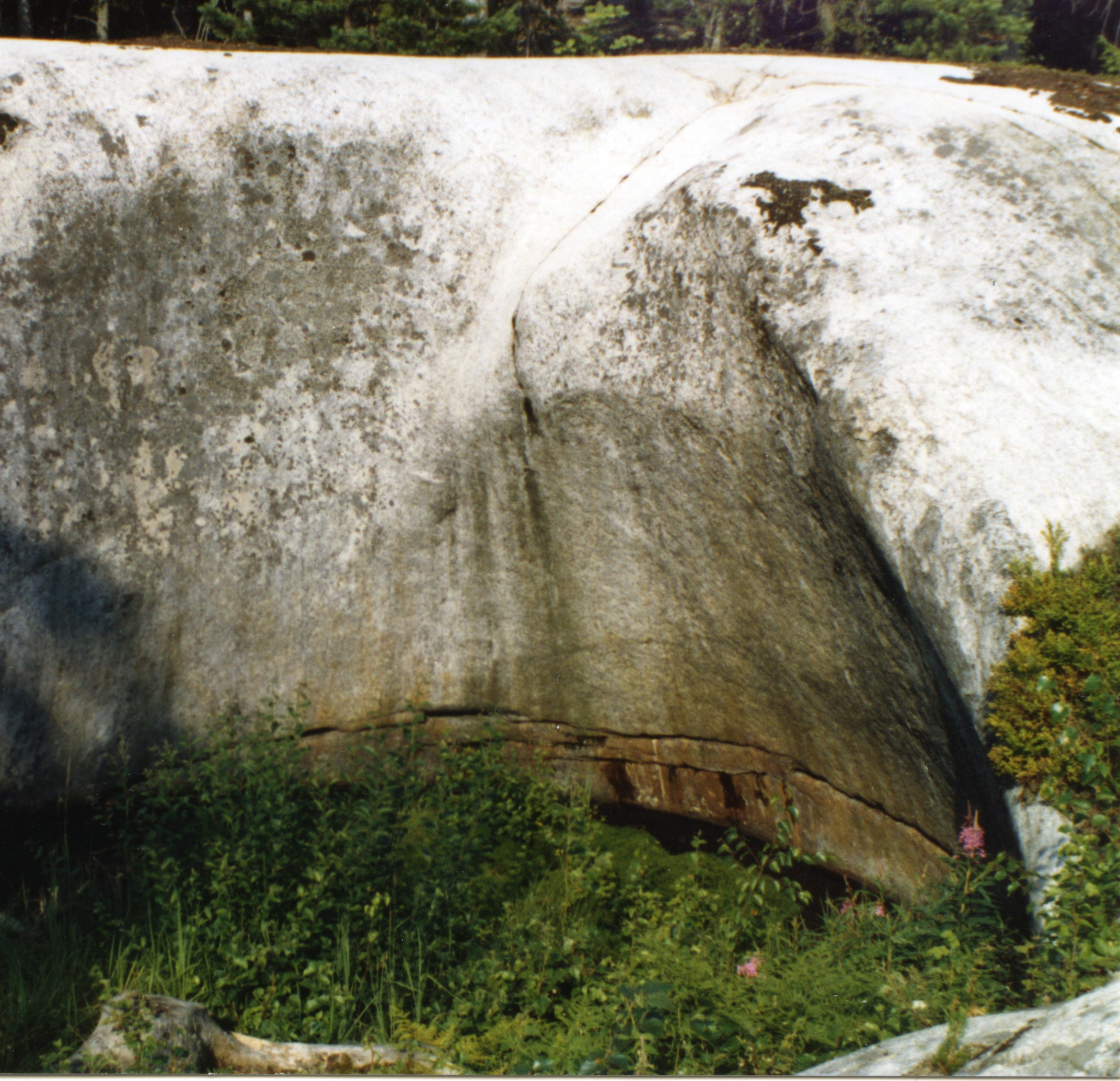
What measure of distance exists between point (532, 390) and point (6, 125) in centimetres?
317

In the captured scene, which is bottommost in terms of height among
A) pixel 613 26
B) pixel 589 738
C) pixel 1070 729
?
pixel 589 738

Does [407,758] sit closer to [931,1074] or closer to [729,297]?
[729,297]

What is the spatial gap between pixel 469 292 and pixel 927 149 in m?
2.56

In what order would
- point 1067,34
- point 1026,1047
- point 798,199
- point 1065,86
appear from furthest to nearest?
1. point 1067,34
2. point 1065,86
3. point 798,199
4. point 1026,1047

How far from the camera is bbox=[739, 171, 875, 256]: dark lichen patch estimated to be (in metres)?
4.42

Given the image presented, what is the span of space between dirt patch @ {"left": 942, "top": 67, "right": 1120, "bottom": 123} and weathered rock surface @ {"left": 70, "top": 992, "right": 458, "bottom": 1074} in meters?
5.62

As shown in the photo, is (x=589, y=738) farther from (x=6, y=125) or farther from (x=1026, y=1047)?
(x=6, y=125)

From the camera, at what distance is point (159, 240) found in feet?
16.6

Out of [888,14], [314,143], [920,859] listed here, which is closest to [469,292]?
[314,143]

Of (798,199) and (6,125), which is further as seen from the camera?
(6,125)

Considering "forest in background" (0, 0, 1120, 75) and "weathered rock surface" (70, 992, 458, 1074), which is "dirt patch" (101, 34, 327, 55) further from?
"weathered rock surface" (70, 992, 458, 1074)

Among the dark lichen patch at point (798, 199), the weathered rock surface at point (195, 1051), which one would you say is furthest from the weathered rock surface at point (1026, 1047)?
the dark lichen patch at point (798, 199)

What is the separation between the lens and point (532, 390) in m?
5.02

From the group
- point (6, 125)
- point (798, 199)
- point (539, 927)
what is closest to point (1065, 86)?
point (798, 199)
